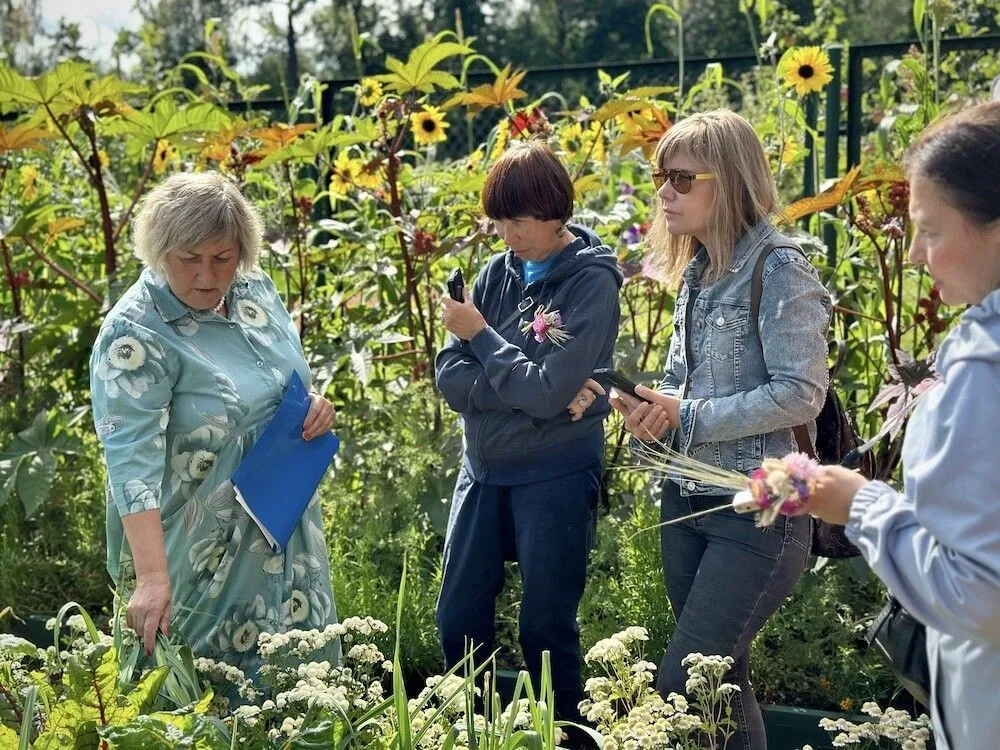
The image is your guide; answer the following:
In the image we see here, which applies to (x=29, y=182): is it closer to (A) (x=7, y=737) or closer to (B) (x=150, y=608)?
(B) (x=150, y=608)

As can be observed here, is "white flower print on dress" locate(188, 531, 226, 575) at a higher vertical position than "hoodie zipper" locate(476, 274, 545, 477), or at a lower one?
lower

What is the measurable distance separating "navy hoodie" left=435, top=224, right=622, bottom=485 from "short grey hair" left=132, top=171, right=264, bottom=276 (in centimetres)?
56

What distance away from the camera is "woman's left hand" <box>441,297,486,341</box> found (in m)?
Result: 2.71

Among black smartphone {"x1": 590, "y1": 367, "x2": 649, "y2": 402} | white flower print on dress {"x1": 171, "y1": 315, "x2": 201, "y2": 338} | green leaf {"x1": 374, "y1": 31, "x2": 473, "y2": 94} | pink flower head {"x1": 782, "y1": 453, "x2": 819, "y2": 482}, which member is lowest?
black smartphone {"x1": 590, "y1": 367, "x2": 649, "y2": 402}

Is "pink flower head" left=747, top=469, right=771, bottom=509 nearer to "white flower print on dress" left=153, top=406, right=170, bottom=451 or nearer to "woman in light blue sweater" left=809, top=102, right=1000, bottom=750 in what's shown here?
"woman in light blue sweater" left=809, top=102, right=1000, bottom=750

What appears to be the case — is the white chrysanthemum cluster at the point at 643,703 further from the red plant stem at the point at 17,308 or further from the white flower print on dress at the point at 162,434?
the red plant stem at the point at 17,308

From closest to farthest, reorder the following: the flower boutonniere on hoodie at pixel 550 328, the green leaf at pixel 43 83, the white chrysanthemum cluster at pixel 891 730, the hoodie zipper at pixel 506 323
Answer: the white chrysanthemum cluster at pixel 891 730
the flower boutonniere on hoodie at pixel 550 328
the hoodie zipper at pixel 506 323
the green leaf at pixel 43 83

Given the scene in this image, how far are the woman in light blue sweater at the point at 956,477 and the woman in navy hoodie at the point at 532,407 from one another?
3.70 feet

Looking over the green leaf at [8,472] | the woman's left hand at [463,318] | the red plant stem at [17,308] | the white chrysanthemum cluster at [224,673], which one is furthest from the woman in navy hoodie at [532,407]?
the red plant stem at [17,308]

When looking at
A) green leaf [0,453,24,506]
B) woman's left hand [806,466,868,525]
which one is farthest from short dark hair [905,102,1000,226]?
green leaf [0,453,24,506]

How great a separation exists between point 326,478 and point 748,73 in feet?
19.8

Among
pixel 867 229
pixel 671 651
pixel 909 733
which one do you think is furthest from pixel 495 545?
pixel 867 229

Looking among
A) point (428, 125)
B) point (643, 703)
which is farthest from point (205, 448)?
point (428, 125)

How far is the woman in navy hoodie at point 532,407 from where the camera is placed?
2670 millimetres
